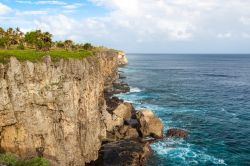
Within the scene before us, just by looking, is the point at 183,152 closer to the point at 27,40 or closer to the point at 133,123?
the point at 133,123

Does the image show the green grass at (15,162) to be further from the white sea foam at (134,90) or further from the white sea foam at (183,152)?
the white sea foam at (134,90)

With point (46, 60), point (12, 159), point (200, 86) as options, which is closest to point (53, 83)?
point (46, 60)

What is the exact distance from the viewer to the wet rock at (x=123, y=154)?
55625 millimetres

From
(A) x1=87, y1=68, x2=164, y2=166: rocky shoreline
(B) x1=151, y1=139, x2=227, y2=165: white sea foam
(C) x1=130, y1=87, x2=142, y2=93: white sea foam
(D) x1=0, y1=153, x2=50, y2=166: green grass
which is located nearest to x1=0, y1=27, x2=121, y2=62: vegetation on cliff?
(D) x1=0, y1=153, x2=50, y2=166: green grass

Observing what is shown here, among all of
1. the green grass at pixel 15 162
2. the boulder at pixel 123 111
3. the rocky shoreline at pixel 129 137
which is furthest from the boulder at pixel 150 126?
the green grass at pixel 15 162

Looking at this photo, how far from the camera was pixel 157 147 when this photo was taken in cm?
6412

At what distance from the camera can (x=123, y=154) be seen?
188ft

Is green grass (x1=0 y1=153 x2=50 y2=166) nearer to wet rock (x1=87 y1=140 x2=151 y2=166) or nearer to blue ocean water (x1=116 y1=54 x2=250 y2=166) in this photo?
wet rock (x1=87 y1=140 x2=151 y2=166)

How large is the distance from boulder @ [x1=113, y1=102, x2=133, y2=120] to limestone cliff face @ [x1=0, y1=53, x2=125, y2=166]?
19411 mm

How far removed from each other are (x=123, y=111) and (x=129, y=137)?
10.0 m

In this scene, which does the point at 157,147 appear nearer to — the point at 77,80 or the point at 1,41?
the point at 77,80

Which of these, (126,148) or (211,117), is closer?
(126,148)

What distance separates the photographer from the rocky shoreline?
2219 inches

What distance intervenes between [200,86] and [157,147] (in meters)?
80.1
